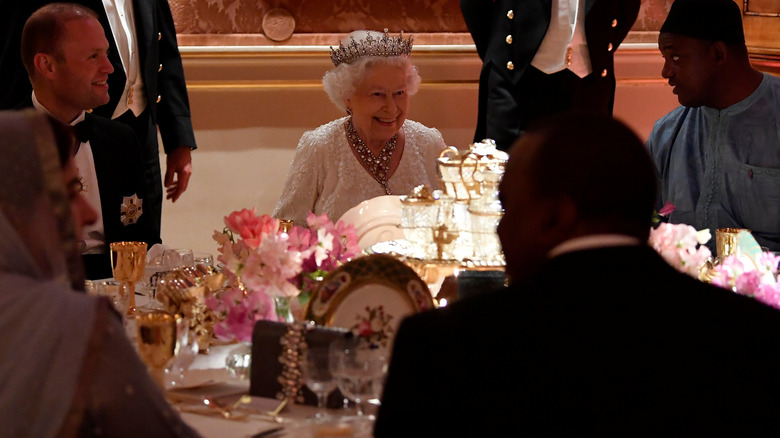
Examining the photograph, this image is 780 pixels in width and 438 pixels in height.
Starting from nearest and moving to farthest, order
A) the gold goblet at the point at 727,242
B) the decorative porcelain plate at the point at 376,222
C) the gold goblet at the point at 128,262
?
1. the gold goblet at the point at 128,262
2. the gold goblet at the point at 727,242
3. the decorative porcelain plate at the point at 376,222

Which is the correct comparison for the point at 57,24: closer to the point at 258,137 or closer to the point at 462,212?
the point at 462,212

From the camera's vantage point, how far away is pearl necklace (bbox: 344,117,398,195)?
3852 mm

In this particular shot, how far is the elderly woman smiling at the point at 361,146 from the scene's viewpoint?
12.4 ft

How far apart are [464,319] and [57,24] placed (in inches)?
105

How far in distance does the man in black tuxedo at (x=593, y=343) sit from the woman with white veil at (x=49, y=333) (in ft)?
1.25

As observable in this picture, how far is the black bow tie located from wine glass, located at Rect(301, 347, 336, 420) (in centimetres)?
194

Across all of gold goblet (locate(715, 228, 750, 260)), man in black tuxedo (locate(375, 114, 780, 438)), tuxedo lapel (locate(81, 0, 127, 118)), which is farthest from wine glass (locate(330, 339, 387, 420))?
tuxedo lapel (locate(81, 0, 127, 118))

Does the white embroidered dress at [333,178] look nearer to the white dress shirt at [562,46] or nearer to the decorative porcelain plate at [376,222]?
the decorative porcelain plate at [376,222]

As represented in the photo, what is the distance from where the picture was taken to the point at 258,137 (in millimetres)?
A: 5691

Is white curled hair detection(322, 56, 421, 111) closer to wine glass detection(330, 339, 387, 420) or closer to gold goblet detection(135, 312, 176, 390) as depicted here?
gold goblet detection(135, 312, 176, 390)

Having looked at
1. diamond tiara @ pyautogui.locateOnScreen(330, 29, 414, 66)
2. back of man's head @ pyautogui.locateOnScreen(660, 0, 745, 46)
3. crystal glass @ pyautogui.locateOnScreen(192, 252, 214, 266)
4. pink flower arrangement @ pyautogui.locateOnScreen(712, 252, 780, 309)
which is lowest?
pink flower arrangement @ pyautogui.locateOnScreen(712, 252, 780, 309)

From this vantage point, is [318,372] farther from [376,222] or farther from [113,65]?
[113,65]

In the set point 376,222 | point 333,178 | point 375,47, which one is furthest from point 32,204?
point 375,47

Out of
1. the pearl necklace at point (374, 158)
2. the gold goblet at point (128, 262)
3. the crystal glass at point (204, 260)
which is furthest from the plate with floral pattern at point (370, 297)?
the pearl necklace at point (374, 158)
